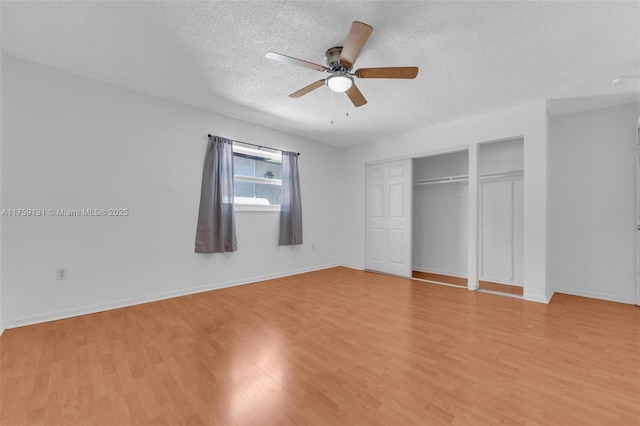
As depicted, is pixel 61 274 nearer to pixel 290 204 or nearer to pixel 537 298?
pixel 290 204

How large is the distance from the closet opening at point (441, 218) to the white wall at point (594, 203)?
126 cm

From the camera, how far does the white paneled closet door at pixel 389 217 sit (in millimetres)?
5020

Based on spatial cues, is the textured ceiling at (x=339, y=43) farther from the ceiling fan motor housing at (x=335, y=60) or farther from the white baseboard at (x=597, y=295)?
the white baseboard at (x=597, y=295)

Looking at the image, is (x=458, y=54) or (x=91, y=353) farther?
(x=458, y=54)

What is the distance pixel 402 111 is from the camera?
3.95 metres

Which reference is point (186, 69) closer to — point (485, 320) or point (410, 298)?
point (410, 298)

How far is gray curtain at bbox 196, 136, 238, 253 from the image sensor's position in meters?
3.93

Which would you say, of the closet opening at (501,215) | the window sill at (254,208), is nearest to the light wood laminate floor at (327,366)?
the closet opening at (501,215)

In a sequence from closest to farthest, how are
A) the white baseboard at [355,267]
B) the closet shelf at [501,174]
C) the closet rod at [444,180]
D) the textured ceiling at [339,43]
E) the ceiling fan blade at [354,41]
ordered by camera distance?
the ceiling fan blade at [354,41] → the textured ceiling at [339,43] → the closet shelf at [501,174] → the closet rod at [444,180] → the white baseboard at [355,267]

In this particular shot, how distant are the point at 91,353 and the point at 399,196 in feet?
15.5

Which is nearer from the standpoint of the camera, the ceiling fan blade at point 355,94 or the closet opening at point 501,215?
the ceiling fan blade at point 355,94

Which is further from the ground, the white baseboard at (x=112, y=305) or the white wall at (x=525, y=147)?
the white wall at (x=525, y=147)

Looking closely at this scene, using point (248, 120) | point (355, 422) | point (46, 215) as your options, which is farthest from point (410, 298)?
point (46, 215)

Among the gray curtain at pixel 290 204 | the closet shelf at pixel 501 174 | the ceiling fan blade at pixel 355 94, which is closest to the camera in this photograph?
the ceiling fan blade at pixel 355 94
